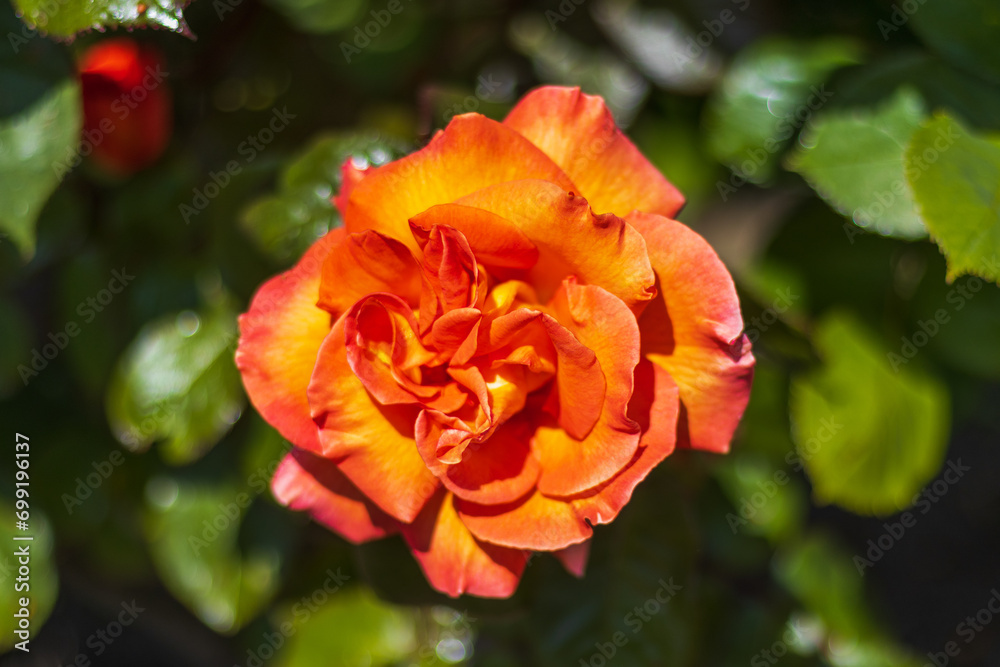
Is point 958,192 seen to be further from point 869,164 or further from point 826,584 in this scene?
point 826,584

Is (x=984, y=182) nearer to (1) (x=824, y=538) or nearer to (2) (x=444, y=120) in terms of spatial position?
(2) (x=444, y=120)

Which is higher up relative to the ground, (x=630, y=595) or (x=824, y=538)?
(x=630, y=595)

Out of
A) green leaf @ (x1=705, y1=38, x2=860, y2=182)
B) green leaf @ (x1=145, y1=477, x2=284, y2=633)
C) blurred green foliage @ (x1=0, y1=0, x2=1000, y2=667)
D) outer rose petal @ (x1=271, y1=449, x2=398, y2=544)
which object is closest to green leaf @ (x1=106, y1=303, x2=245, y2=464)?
blurred green foliage @ (x1=0, y1=0, x2=1000, y2=667)

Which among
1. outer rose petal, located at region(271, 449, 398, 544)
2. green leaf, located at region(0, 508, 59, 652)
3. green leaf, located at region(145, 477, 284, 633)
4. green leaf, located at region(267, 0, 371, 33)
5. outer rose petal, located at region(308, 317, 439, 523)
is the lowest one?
green leaf, located at region(0, 508, 59, 652)

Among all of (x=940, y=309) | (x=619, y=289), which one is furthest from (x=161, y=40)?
(x=940, y=309)

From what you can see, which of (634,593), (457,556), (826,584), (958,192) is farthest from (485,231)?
(826,584)

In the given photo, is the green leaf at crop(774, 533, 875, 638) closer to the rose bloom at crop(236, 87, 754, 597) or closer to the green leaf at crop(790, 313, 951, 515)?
the green leaf at crop(790, 313, 951, 515)
